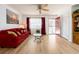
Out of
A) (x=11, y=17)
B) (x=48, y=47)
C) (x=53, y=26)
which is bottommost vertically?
(x=48, y=47)

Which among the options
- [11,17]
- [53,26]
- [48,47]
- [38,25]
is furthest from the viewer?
[11,17]

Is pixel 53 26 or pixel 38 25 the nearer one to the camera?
pixel 38 25

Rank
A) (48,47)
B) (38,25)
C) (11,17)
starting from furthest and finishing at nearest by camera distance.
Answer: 1. (11,17)
2. (48,47)
3. (38,25)

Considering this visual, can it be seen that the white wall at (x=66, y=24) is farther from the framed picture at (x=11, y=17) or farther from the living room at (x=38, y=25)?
the framed picture at (x=11, y=17)

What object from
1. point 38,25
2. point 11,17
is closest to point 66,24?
point 38,25

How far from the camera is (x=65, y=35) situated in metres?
5.60

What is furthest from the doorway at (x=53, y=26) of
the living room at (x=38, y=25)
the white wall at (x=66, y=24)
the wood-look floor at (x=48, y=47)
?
the white wall at (x=66, y=24)

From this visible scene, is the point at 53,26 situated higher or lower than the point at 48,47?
higher

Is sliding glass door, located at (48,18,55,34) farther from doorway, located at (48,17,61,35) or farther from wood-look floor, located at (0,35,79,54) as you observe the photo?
wood-look floor, located at (0,35,79,54)

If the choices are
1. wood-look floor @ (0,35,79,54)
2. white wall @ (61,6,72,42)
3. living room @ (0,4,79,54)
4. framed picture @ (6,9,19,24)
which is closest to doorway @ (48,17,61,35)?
living room @ (0,4,79,54)

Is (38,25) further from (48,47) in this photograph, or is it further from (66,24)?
(66,24)

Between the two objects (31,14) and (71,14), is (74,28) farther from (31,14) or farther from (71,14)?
(31,14)

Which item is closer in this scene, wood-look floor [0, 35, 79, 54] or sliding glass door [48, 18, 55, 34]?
wood-look floor [0, 35, 79, 54]
